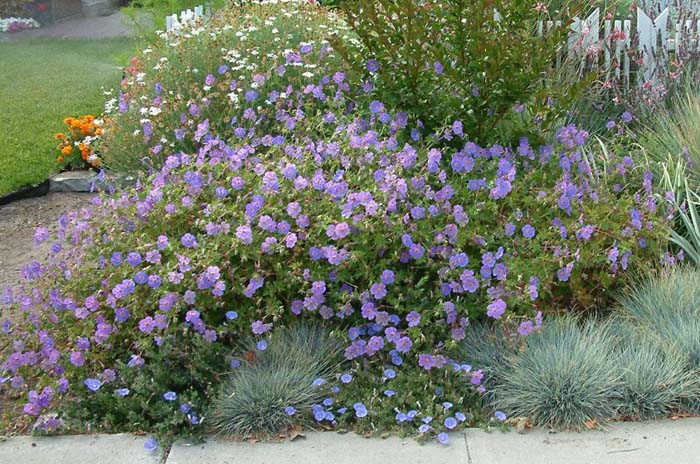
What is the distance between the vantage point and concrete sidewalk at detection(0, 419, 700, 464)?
2742 millimetres

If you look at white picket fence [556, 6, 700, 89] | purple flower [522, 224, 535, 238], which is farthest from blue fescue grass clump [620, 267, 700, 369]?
white picket fence [556, 6, 700, 89]

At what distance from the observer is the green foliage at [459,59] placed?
3.88m

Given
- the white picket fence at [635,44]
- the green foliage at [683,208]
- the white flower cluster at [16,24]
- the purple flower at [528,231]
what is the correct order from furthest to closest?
the white flower cluster at [16,24] < the white picket fence at [635,44] < the green foliage at [683,208] < the purple flower at [528,231]

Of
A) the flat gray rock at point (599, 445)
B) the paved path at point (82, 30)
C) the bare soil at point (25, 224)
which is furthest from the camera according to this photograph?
the paved path at point (82, 30)

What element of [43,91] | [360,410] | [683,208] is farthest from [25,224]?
[43,91]

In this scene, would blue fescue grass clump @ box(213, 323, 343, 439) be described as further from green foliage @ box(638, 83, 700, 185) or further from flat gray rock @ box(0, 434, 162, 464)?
green foliage @ box(638, 83, 700, 185)

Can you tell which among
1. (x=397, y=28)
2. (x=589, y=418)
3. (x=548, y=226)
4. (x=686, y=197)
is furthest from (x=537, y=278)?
(x=397, y=28)

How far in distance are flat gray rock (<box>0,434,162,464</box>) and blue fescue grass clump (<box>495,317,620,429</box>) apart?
1280 mm

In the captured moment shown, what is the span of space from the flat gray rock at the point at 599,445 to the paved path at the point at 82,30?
11.4 m

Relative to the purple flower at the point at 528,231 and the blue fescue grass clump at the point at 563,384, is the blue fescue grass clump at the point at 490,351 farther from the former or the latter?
the purple flower at the point at 528,231

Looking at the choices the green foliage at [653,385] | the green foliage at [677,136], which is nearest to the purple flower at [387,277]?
the green foliage at [653,385]

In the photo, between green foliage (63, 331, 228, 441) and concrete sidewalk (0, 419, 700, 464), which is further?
green foliage (63, 331, 228, 441)

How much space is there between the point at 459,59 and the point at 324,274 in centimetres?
142

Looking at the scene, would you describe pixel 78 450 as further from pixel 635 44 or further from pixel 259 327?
pixel 635 44
